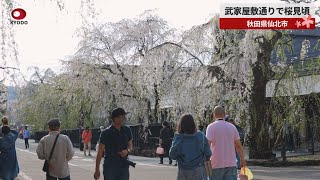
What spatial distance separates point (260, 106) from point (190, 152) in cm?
1246

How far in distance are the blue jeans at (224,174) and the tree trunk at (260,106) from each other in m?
11.1

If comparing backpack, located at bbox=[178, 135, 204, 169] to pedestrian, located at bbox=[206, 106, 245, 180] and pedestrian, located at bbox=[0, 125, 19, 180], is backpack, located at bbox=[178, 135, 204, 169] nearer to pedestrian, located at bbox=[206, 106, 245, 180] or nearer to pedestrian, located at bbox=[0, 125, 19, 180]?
pedestrian, located at bbox=[206, 106, 245, 180]

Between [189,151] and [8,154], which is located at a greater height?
[189,151]

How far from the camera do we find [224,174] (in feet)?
23.9

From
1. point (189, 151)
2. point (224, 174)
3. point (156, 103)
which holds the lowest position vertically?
point (224, 174)

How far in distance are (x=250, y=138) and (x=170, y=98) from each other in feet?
18.3

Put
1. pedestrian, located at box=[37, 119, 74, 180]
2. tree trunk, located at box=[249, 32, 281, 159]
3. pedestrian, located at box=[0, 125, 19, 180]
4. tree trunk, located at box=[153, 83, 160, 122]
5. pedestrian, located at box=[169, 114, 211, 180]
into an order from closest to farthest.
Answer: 1. pedestrian, located at box=[169, 114, 211, 180]
2. pedestrian, located at box=[37, 119, 74, 180]
3. pedestrian, located at box=[0, 125, 19, 180]
4. tree trunk, located at box=[249, 32, 281, 159]
5. tree trunk, located at box=[153, 83, 160, 122]

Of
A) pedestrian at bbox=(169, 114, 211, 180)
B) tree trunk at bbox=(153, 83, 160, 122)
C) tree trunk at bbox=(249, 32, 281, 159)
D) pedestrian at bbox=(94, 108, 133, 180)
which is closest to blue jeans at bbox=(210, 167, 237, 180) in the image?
pedestrian at bbox=(169, 114, 211, 180)

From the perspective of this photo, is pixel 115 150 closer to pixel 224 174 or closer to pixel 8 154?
pixel 224 174

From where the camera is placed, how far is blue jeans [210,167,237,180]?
23.9 ft

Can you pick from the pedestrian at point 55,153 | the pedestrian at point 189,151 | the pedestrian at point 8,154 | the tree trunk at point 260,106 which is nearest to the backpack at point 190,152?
the pedestrian at point 189,151

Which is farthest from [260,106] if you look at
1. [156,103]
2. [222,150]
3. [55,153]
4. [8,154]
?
[55,153]

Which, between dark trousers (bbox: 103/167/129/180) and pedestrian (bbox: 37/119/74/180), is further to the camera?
pedestrian (bbox: 37/119/74/180)

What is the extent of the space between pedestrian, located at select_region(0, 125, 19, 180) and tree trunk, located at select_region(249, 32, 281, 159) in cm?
1018
